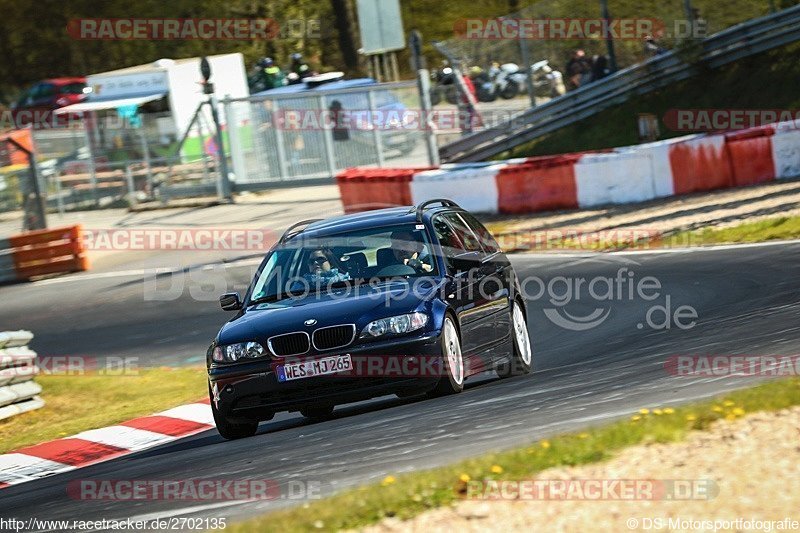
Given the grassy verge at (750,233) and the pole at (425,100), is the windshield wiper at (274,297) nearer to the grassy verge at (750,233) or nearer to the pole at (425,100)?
the grassy verge at (750,233)

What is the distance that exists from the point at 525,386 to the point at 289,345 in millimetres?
1629

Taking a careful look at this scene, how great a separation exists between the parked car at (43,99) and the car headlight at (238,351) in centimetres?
3931

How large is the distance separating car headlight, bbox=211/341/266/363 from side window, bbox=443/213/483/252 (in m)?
2.13

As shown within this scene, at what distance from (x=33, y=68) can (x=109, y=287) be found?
3913 cm

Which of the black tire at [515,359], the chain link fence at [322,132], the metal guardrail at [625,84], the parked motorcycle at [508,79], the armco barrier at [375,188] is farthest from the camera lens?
the chain link fence at [322,132]

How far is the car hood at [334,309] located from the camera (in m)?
8.81

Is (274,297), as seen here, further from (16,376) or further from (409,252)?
(16,376)

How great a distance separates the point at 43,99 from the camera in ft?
158

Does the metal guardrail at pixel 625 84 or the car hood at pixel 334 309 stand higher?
the metal guardrail at pixel 625 84

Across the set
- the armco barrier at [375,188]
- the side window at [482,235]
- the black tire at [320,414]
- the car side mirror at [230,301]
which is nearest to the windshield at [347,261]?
the car side mirror at [230,301]

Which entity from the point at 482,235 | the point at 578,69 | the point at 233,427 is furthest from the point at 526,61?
the point at 233,427

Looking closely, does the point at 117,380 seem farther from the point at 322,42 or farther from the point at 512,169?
the point at 322,42

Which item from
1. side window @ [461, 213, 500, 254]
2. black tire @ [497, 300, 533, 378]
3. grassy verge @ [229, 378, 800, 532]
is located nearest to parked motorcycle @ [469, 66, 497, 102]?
side window @ [461, 213, 500, 254]

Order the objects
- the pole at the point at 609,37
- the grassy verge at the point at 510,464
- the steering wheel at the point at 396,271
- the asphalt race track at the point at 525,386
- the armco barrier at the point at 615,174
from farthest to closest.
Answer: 1. the pole at the point at 609,37
2. the armco barrier at the point at 615,174
3. the steering wheel at the point at 396,271
4. the asphalt race track at the point at 525,386
5. the grassy verge at the point at 510,464
